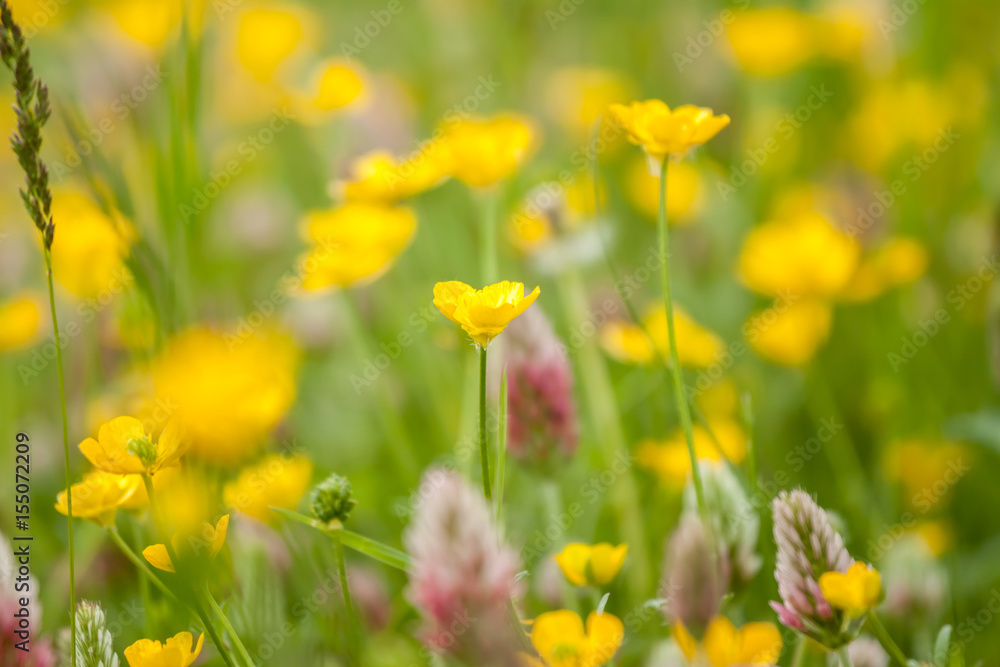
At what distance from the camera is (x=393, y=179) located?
1020 mm

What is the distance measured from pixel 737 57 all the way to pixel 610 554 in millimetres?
1756

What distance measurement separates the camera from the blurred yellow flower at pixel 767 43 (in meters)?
2.03

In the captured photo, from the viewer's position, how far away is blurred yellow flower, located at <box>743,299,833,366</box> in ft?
4.08

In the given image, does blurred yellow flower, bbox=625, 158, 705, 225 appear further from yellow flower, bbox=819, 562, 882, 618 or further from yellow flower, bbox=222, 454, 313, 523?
yellow flower, bbox=819, 562, 882, 618

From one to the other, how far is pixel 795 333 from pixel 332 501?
861 mm

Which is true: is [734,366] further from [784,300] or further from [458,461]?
[458,461]

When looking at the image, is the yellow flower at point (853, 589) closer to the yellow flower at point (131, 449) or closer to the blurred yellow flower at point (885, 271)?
the yellow flower at point (131, 449)

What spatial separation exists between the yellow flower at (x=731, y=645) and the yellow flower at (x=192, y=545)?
39 centimetres

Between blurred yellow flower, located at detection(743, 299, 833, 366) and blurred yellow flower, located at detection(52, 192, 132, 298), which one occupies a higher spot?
blurred yellow flower, located at detection(52, 192, 132, 298)

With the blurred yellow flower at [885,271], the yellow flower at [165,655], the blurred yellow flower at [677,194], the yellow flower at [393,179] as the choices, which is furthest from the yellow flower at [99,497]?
the blurred yellow flower at [677,194]

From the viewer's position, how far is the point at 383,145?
188cm

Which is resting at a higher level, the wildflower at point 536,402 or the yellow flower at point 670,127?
the yellow flower at point 670,127

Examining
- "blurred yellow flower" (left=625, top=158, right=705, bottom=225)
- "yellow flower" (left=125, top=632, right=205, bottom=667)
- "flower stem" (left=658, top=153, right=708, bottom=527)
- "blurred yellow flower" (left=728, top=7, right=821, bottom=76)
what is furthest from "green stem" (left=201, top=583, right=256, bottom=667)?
"blurred yellow flower" (left=728, top=7, right=821, bottom=76)

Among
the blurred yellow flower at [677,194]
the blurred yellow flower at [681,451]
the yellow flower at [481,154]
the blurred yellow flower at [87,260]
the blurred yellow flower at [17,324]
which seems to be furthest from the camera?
the blurred yellow flower at [677,194]
